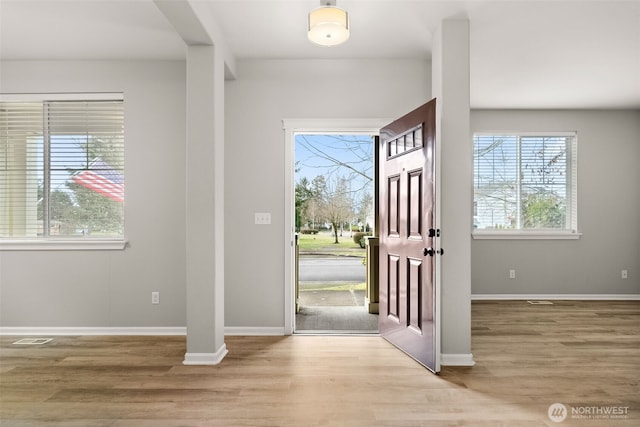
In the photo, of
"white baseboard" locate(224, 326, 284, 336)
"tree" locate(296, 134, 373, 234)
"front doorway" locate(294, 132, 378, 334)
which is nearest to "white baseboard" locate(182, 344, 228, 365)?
"white baseboard" locate(224, 326, 284, 336)

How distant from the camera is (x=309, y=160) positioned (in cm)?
704

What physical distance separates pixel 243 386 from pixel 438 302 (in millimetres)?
1480

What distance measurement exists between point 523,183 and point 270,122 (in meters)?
3.87

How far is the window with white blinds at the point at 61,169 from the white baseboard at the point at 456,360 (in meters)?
3.20

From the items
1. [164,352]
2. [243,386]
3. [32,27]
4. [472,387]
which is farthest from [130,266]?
[472,387]

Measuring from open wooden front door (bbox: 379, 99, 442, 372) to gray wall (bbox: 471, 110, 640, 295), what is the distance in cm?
249

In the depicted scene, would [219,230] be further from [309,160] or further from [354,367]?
[309,160]

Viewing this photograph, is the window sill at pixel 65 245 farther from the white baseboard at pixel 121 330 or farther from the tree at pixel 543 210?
the tree at pixel 543 210

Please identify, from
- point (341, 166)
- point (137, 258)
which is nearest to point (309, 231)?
point (341, 166)

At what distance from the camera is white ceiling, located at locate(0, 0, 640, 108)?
9.61 ft

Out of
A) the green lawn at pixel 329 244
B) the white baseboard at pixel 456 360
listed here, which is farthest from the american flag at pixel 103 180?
the green lawn at pixel 329 244

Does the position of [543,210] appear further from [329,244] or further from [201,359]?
[201,359]

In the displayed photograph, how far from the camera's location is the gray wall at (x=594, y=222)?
5555 mm

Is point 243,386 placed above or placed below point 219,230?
below
